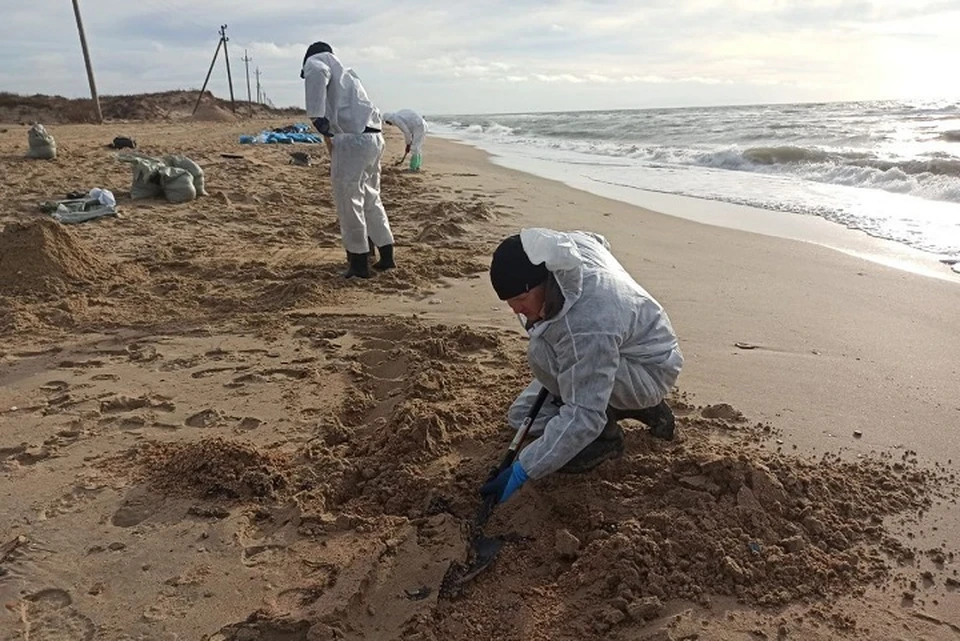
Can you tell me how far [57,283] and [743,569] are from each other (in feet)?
14.3

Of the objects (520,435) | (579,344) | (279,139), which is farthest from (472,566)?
(279,139)

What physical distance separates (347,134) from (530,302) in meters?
3.04

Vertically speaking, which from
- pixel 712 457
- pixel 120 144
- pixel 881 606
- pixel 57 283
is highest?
pixel 120 144

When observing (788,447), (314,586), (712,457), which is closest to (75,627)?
(314,586)

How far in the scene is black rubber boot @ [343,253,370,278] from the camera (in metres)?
4.90

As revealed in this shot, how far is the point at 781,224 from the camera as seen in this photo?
7.00m

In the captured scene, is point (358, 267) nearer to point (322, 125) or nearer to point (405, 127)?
point (322, 125)

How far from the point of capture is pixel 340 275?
16.3 ft

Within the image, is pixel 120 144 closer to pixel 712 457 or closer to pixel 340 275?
pixel 340 275

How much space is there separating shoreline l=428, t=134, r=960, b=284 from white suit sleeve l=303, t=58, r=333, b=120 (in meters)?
4.16

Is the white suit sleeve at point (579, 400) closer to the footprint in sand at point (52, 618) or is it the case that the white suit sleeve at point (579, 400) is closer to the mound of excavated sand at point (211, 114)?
the footprint in sand at point (52, 618)

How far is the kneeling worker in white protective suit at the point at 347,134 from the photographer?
15.1 feet

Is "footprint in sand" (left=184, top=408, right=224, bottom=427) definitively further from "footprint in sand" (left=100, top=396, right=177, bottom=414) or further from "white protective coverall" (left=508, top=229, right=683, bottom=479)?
"white protective coverall" (left=508, top=229, right=683, bottom=479)

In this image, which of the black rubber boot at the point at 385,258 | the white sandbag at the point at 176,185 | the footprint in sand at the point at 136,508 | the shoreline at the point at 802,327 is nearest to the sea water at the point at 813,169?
the shoreline at the point at 802,327
